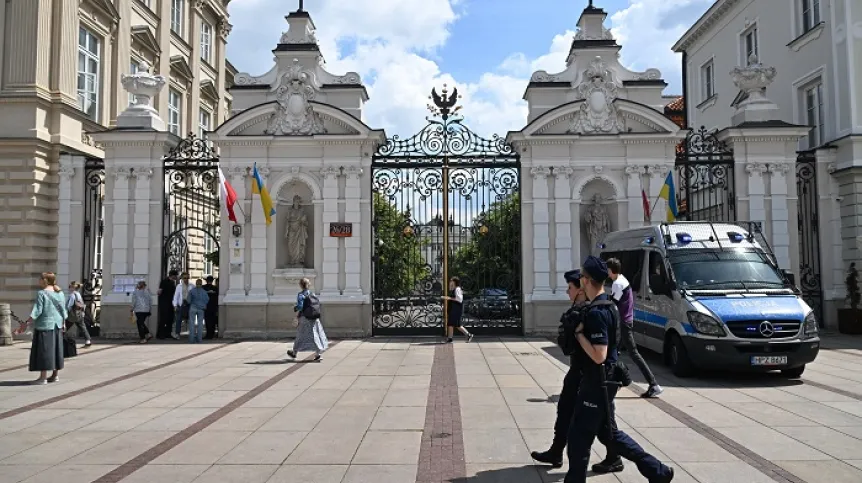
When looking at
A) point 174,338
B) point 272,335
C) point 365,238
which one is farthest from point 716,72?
point 174,338

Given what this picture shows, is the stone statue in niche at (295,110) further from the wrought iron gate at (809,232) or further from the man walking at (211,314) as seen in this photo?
the wrought iron gate at (809,232)

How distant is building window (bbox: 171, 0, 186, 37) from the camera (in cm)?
2892

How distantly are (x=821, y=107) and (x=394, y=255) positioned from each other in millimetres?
13749

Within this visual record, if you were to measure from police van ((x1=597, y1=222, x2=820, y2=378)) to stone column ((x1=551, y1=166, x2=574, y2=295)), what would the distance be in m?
3.57

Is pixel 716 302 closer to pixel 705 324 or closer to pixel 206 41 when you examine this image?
pixel 705 324

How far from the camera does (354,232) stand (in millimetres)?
17609

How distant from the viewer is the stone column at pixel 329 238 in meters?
17.5

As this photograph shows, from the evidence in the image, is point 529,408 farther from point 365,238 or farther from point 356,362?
point 365,238

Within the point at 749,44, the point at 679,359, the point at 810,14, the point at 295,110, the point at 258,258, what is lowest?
the point at 679,359

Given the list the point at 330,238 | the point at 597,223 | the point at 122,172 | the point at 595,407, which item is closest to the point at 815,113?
the point at 597,223

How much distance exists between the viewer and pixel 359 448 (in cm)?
680

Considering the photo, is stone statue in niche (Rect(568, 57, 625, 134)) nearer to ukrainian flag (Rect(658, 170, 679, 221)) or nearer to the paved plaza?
ukrainian flag (Rect(658, 170, 679, 221))

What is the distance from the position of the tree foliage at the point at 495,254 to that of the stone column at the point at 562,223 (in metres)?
1.00

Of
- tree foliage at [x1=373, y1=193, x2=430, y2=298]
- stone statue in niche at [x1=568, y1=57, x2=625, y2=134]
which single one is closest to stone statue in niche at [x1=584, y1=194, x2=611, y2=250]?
stone statue in niche at [x1=568, y1=57, x2=625, y2=134]
